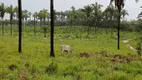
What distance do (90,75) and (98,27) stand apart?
340 ft

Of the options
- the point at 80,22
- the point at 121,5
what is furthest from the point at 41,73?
the point at 80,22

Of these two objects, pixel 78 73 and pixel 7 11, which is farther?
pixel 7 11

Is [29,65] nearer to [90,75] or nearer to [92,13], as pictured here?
[90,75]

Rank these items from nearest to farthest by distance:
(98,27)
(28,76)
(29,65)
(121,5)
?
1. (28,76)
2. (29,65)
3. (121,5)
4. (98,27)

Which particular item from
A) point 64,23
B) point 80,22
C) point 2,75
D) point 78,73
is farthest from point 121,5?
point 64,23

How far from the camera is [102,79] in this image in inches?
575

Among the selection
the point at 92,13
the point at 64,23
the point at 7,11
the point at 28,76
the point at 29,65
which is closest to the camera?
the point at 28,76

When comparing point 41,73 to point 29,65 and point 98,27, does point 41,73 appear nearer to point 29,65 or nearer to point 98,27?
point 29,65

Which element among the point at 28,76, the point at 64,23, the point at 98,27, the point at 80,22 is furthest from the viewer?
the point at 64,23

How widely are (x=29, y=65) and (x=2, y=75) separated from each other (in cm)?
387

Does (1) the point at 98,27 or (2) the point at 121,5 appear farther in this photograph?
(1) the point at 98,27

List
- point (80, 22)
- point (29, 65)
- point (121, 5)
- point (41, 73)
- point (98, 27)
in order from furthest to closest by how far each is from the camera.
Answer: point (80, 22) → point (98, 27) → point (121, 5) → point (29, 65) → point (41, 73)

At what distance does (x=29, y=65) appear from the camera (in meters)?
18.2

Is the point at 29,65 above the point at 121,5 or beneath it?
beneath
